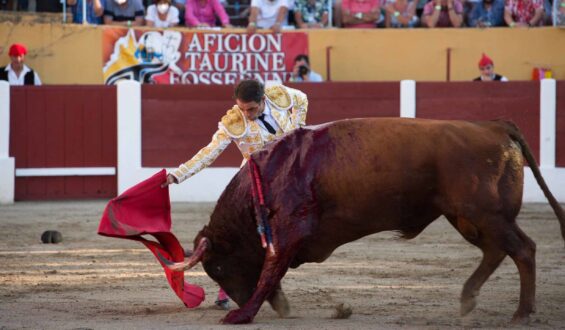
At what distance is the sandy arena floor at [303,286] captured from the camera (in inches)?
187

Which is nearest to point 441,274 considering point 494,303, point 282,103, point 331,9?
point 494,303

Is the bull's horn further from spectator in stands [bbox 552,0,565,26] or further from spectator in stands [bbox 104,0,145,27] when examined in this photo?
spectator in stands [bbox 552,0,565,26]

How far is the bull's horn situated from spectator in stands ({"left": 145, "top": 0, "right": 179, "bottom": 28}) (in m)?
6.41

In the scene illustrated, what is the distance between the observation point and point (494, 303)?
521cm

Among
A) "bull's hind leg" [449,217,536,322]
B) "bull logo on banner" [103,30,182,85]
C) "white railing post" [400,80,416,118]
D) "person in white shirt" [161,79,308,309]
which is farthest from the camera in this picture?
"bull logo on banner" [103,30,182,85]

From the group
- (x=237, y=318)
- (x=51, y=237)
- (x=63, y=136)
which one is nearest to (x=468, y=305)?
(x=237, y=318)

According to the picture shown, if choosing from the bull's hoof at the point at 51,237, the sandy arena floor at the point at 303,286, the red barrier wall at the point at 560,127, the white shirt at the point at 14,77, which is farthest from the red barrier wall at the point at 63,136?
the red barrier wall at the point at 560,127

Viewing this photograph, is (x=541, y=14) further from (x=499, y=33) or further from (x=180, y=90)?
(x=180, y=90)

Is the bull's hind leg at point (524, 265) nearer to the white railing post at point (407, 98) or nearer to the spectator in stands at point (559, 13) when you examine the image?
the white railing post at point (407, 98)

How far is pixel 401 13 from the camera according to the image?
11.4 meters

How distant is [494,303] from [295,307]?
93cm

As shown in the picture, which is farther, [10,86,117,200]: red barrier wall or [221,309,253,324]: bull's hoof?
[10,86,117,200]: red barrier wall

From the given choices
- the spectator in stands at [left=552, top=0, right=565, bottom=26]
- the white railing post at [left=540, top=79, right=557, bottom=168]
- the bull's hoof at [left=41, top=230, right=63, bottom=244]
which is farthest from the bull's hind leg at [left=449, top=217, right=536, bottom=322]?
the spectator in stands at [left=552, top=0, right=565, bottom=26]

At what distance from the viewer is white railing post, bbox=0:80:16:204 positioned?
10148 mm
